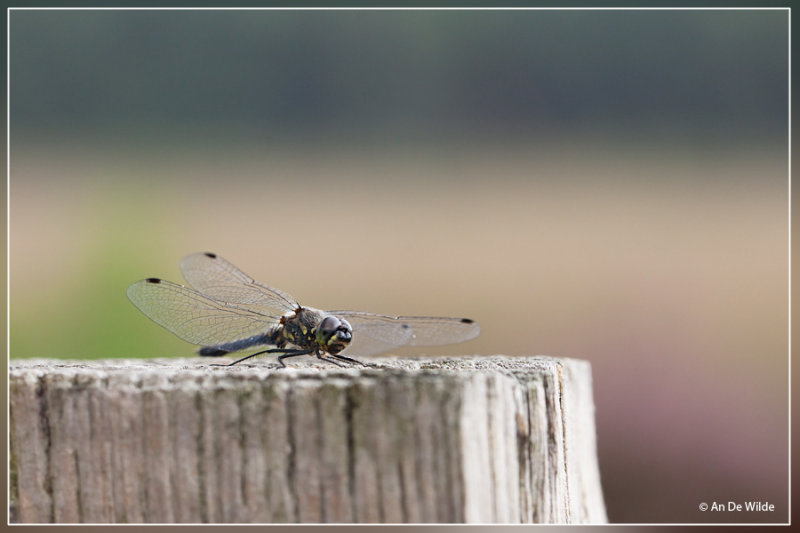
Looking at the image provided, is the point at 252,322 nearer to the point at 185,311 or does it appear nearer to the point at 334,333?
the point at 185,311

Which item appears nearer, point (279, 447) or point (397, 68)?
point (279, 447)

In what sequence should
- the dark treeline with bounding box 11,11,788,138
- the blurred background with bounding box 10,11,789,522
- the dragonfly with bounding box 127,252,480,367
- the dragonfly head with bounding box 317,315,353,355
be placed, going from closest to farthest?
1. the dragonfly head with bounding box 317,315,353,355
2. the dragonfly with bounding box 127,252,480,367
3. the blurred background with bounding box 10,11,789,522
4. the dark treeline with bounding box 11,11,788,138

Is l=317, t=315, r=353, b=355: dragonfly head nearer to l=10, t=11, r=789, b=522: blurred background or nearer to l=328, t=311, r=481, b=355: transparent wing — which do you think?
l=328, t=311, r=481, b=355: transparent wing

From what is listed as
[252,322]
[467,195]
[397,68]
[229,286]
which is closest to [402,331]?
[252,322]

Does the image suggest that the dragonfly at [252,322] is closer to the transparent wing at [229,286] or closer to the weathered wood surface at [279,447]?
the transparent wing at [229,286]

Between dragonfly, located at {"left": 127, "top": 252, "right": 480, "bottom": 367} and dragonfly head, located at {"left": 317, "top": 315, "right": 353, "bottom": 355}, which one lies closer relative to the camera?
dragonfly head, located at {"left": 317, "top": 315, "right": 353, "bottom": 355}

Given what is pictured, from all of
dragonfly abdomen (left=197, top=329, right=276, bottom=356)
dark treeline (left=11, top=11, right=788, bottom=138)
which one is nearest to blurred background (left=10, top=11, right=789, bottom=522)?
dark treeline (left=11, top=11, right=788, bottom=138)
